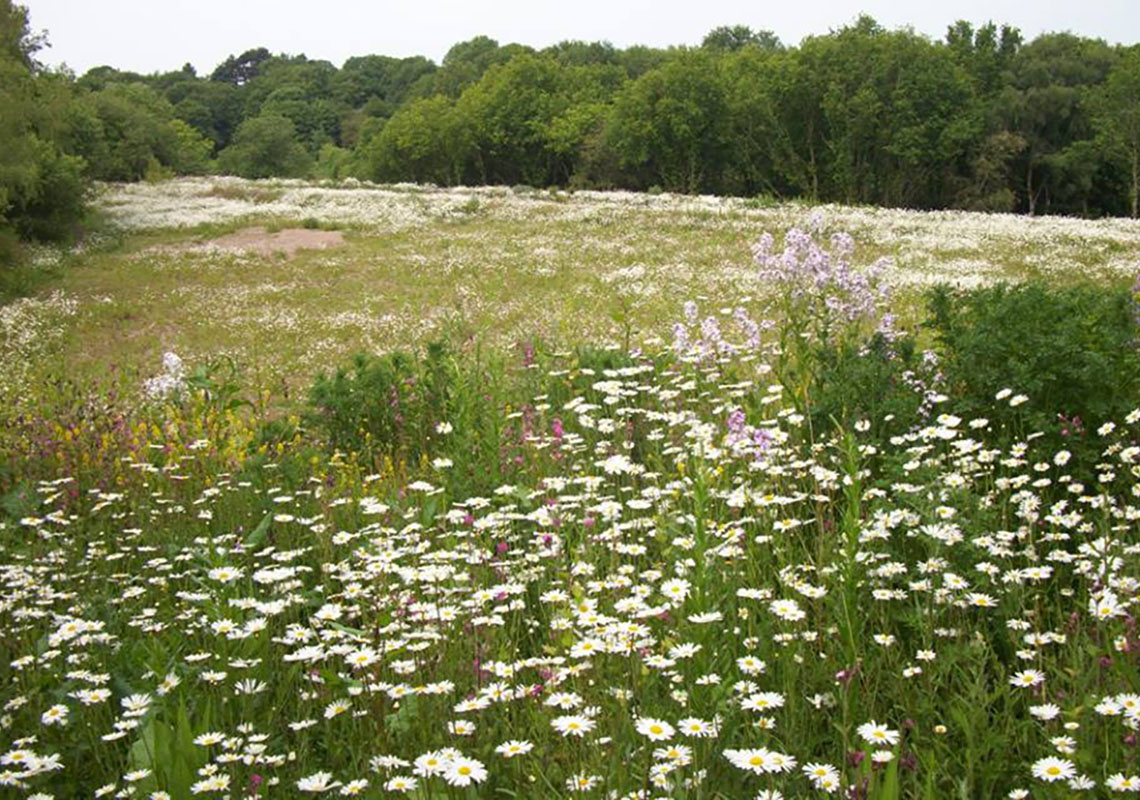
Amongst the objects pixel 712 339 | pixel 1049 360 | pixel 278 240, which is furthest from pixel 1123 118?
pixel 1049 360

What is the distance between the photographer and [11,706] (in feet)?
12.0

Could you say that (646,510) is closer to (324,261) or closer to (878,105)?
(324,261)

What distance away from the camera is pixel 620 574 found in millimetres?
4098

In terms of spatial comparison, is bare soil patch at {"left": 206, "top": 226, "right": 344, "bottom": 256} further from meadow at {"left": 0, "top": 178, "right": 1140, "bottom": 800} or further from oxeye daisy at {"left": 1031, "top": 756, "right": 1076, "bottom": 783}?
oxeye daisy at {"left": 1031, "top": 756, "right": 1076, "bottom": 783}

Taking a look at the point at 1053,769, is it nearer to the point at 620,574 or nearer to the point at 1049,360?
the point at 620,574

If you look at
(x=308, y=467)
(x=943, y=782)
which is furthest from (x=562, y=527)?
(x=308, y=467)

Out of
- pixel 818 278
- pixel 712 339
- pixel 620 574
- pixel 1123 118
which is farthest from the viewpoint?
pixel 1123 118

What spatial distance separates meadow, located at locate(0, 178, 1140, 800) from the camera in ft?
9.97

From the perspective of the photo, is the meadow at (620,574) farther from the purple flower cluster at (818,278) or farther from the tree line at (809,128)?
the tree line at (809,128)

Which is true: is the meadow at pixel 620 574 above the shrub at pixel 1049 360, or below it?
below

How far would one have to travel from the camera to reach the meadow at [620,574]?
304cm

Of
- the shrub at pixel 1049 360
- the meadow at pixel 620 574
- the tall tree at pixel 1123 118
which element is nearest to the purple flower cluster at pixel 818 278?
the meadow at pixel 620 574

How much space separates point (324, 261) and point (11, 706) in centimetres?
2182

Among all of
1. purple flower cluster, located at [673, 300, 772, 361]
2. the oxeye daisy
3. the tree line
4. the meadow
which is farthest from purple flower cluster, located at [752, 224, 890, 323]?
the tree line
